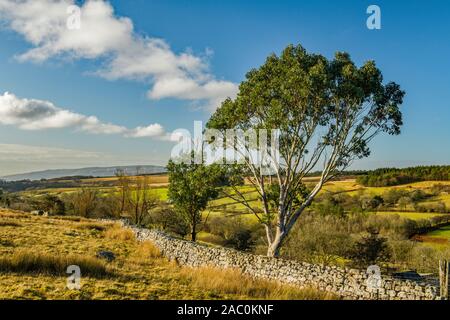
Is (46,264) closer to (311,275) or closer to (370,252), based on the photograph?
(311,275)

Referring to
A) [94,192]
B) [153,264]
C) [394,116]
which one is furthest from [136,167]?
[394,116]

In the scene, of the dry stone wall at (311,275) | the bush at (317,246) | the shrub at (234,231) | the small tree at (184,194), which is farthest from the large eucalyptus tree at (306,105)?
the shrub at (234,231)

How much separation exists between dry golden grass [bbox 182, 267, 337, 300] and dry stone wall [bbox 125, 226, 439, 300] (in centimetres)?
80

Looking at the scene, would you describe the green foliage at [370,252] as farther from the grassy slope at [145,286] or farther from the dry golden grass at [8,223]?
the dry golden grass at [8,223]

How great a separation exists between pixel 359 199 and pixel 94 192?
191 ft

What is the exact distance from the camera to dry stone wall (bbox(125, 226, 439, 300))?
1368cm

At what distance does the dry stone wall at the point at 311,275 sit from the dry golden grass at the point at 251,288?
80cm

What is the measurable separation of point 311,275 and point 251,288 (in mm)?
3138

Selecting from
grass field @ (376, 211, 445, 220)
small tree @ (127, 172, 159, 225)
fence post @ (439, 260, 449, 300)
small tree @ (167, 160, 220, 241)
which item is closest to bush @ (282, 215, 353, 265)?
small tree @ (167, 160, 220, 241)

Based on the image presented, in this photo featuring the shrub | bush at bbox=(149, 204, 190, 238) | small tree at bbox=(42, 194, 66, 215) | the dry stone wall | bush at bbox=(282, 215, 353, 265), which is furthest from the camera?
small tree at bbox=(42, 194, 66, 215)

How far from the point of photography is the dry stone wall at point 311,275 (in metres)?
Result: 13.7

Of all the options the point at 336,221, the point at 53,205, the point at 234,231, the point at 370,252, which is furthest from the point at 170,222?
the point at 370,252

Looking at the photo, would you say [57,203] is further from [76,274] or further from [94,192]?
[76,274]

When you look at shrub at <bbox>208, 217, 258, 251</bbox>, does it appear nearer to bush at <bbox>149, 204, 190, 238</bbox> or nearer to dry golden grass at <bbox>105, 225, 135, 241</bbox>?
bush at <bbox>149, 204, 190, 238</bbox>
